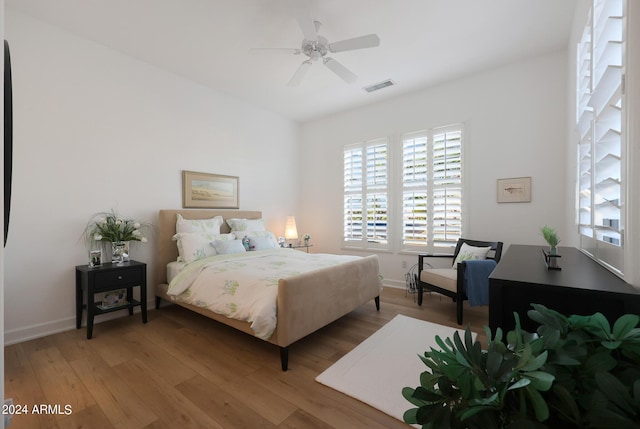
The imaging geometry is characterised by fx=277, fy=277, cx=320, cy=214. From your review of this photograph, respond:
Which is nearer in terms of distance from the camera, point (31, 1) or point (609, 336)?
point (609, 336)

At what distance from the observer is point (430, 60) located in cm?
343

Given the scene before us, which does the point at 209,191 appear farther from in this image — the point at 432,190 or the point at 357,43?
the point at 432,190

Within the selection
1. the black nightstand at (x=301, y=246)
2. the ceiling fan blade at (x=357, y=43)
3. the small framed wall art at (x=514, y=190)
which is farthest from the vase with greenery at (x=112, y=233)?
the small framed wall art at (x=514, y=190)

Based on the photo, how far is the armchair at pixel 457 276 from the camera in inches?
119

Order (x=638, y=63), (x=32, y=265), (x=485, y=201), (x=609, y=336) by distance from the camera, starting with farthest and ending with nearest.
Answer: (x=485, y=201) → (x=32, y=265) → (x=638, y=63) → (x=609, y=336)

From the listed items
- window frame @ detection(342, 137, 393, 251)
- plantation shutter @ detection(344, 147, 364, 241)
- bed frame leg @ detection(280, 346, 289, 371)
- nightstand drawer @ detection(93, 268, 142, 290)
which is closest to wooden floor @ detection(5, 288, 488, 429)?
bed frame leg @ detection(280, 346, 289, 371)

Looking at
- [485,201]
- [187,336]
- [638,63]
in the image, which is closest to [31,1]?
[187,336]

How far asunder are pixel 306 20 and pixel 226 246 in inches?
102

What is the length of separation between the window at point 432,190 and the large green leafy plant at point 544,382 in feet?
11.8

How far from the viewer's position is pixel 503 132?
3.63 m

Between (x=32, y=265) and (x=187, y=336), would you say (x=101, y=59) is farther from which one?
(x=187, y=336)

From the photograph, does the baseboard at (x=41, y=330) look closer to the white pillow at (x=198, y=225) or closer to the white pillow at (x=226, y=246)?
the white pillow at (x=198, y=225)

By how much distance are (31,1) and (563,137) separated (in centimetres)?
560

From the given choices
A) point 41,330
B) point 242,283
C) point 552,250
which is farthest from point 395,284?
point 41,330
